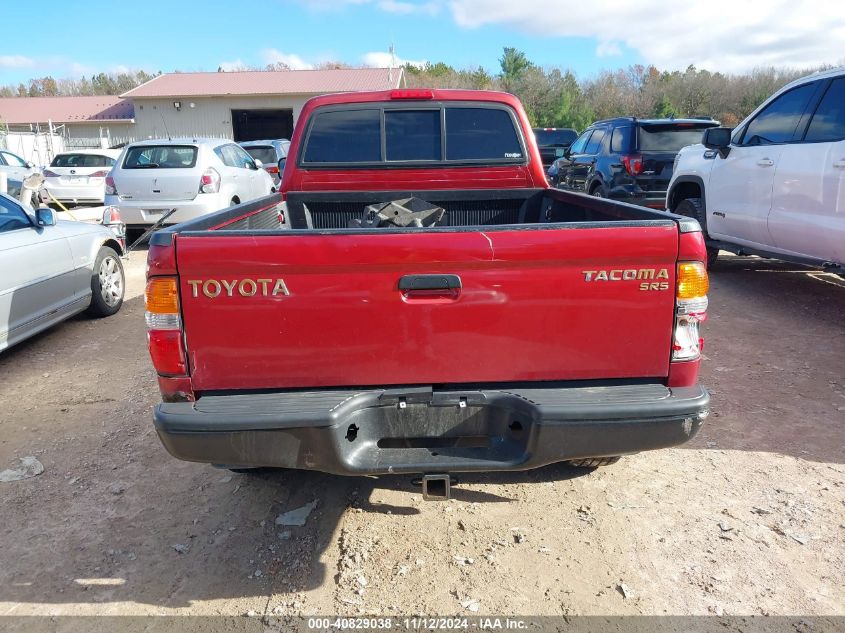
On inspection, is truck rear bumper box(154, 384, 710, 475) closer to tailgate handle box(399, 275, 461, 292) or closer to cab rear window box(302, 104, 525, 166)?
tailgate handle box(399, 275, 461, 292)

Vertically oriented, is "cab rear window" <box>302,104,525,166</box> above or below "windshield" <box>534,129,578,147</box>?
below

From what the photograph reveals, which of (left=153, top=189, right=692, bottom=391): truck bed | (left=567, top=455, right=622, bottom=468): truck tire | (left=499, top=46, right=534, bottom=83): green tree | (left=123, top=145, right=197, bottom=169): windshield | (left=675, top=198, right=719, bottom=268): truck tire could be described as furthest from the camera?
(left=499, top=46, right=534, bottom=83): green tree

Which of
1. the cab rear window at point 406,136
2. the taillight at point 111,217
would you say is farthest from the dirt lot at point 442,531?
the taillight at point 111,217

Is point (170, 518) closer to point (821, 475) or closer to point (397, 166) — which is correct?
point (397, 166)

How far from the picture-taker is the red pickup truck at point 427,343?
88.9 inches

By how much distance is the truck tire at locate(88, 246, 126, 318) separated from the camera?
632cm

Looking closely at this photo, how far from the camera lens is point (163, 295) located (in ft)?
7.45

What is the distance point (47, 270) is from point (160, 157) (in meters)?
5.11

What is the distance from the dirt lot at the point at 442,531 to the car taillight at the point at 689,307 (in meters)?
0.99

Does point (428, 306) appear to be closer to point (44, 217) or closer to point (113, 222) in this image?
point (44, 217)

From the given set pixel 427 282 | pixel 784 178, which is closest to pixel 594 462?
pixel 427 282

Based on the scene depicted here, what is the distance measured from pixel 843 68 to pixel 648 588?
524 centimetres

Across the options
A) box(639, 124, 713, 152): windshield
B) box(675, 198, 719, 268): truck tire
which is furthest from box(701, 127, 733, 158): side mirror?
box(639, 124, 713, 152): windshield

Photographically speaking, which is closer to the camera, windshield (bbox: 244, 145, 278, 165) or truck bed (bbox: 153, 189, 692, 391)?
truck bed (bbox: 153, 189, 692, 391)
